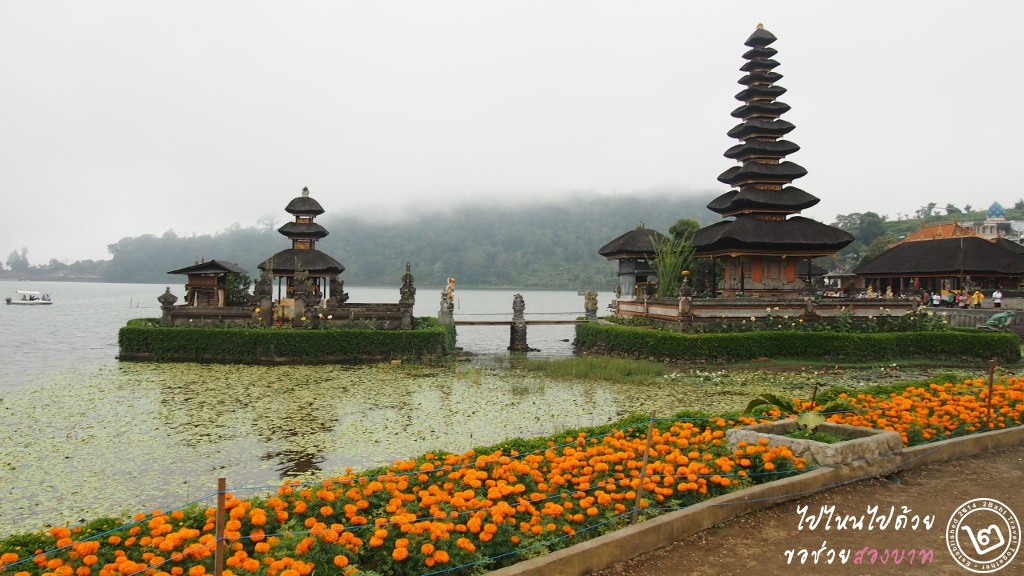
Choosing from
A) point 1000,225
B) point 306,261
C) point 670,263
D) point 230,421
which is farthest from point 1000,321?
point 1000,225

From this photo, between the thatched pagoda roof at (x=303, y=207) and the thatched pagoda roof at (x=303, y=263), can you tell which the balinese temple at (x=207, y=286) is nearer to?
the thatched pagoda roof at (x=303, y=263)

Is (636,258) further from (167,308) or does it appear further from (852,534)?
(852,534)

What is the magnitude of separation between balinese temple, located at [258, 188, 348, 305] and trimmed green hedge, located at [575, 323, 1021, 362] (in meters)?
16.6

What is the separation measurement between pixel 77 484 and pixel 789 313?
23.9 metres

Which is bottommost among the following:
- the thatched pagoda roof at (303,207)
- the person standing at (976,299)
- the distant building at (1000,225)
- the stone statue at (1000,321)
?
the stone statue at (1000,321)

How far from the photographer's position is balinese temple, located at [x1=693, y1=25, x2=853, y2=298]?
2833cm

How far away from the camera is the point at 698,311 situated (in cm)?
2545

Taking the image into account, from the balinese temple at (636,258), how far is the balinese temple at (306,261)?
46.2 feet

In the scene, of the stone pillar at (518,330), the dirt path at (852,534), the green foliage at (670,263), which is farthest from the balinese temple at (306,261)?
the dirt path at (852,534)

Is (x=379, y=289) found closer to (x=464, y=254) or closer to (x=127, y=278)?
(x=464, y=254)

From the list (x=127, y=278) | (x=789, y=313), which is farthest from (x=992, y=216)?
(x=127, y=278)

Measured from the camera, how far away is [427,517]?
18.2 ft

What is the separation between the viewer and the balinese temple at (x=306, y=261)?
104 feet

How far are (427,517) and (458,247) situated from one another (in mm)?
155560
